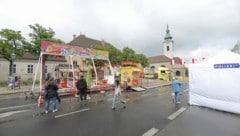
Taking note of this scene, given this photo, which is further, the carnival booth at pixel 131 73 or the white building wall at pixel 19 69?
the white building wall at pixel 19 69

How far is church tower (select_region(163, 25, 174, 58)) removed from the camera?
9812cm

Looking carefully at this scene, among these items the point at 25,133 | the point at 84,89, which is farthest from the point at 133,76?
the point at 25,133

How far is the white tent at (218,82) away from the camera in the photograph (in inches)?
408

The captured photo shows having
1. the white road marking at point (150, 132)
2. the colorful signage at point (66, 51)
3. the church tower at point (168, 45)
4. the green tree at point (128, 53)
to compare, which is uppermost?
the church tower at point (168, 45)

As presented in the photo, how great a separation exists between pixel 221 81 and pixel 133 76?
18.3 meters

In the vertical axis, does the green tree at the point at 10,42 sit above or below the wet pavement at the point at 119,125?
above

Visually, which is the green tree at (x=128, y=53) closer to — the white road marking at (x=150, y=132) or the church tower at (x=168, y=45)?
the white road marking at (x=150, y=132)

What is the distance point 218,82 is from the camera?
11.1 metres

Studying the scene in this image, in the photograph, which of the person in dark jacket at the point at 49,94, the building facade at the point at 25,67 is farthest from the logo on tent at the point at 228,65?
the building facade at the point at 25,67

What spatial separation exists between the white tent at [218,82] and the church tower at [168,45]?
8782 cm

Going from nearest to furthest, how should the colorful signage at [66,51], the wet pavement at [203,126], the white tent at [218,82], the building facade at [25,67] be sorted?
1. the wet pavement at [203,126]
2. the white tent at [218,82]
3. the colorful signage at [66,51]
4. the building facade at [25,67]

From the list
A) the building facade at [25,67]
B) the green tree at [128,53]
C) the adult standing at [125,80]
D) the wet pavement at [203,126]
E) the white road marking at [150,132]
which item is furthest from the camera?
the green tree at [128,53]

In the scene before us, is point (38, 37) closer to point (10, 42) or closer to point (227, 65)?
point (10, 42)

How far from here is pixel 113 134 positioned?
644 cm
